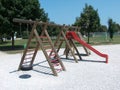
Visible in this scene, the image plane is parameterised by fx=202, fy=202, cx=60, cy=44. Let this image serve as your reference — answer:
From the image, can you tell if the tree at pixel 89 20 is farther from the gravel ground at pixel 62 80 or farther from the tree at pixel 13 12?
the gravel ground at pixel 62 80

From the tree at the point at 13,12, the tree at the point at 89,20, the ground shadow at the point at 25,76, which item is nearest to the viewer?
the ground shadow at the point at 25,76

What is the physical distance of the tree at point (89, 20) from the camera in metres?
27.5

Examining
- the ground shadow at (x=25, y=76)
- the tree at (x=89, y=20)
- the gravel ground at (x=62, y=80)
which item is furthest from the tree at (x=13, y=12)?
the ground shadow at (x=25, y=76)

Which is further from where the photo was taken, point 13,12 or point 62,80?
point 13,12

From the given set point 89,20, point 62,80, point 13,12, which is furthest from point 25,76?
point 89,20

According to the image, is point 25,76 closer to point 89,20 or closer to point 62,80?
point 62,80

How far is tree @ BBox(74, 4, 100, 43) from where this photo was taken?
2755cm

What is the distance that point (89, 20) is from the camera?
27.7 meters

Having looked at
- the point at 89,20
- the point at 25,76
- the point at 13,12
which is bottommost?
the point at 25,76

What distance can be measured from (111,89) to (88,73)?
7.51 ft

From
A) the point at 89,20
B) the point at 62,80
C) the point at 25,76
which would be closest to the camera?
the point at 62,80

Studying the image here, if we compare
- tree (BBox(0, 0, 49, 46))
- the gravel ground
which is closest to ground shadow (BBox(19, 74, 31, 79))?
the gravel ground

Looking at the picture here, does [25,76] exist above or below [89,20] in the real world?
below

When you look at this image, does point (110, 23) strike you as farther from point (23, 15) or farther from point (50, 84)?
point (50, 84)
